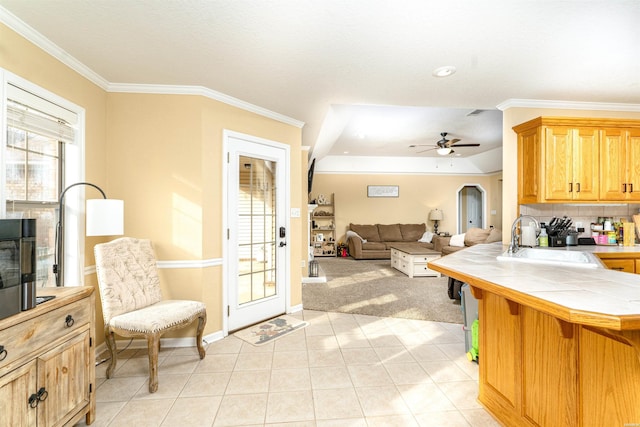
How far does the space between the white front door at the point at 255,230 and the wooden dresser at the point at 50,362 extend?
137cm

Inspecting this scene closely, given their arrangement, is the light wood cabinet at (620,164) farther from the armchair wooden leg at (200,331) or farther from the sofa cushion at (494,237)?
the armchair wooden leg at (200,331)

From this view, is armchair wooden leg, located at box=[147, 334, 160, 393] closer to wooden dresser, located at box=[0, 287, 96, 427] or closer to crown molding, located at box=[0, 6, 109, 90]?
wooden dresser, located at box=[0, 287, 96, 427]

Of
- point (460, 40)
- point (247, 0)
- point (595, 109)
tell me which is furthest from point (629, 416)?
point (595, 109)

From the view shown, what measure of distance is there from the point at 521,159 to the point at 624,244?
1.40 metres

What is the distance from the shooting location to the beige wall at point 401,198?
27.6ft

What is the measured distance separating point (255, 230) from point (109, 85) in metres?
1.90

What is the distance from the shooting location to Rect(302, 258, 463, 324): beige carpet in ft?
12.1

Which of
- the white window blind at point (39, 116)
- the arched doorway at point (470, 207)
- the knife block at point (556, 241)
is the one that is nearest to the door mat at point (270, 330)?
the white window blind at point (39, 116)

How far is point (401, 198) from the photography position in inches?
338

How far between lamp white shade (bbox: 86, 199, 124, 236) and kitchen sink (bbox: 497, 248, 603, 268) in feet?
9.00

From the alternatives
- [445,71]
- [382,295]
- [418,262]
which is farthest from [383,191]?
[445,71]

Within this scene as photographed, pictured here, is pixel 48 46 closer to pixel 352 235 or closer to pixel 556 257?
pixel 556 257

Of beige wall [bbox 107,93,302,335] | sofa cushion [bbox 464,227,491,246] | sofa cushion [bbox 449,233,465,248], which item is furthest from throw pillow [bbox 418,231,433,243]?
beige wall [bbox 107,93,302,335]

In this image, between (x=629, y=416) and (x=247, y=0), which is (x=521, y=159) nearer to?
(x=629, y=416)
